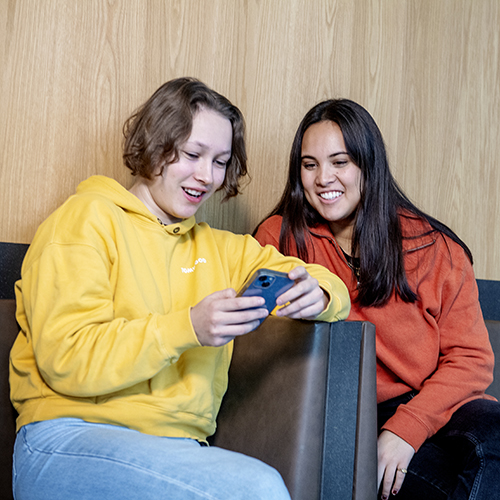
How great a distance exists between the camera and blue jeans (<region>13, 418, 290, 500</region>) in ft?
2.27

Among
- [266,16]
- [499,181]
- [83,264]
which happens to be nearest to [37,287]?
[83,264]

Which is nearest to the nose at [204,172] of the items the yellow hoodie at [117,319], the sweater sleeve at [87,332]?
the yellow hoodie at [117,319]

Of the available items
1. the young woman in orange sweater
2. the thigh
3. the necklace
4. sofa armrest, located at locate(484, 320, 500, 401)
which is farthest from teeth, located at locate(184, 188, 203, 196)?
sofa armrest, located at locate(484, 320, 500, 401)

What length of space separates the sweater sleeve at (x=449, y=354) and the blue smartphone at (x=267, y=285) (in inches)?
18.8

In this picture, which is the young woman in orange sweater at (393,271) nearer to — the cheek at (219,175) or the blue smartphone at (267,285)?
the cheek at (219,175)

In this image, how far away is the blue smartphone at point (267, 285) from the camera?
0.76 metres

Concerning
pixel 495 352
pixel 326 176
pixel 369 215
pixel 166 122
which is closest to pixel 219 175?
pixel 166 122

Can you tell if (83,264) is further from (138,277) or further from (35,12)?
(35,12)

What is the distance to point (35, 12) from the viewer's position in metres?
1.24

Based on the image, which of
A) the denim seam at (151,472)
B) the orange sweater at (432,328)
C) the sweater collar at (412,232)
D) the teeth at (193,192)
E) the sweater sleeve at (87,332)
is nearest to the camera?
the denim seam at (151,472)

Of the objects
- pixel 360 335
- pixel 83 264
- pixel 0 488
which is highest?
pixel 83 264

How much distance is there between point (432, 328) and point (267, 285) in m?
0.65

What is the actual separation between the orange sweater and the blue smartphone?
0.49 meters

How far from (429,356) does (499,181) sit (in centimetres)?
109
